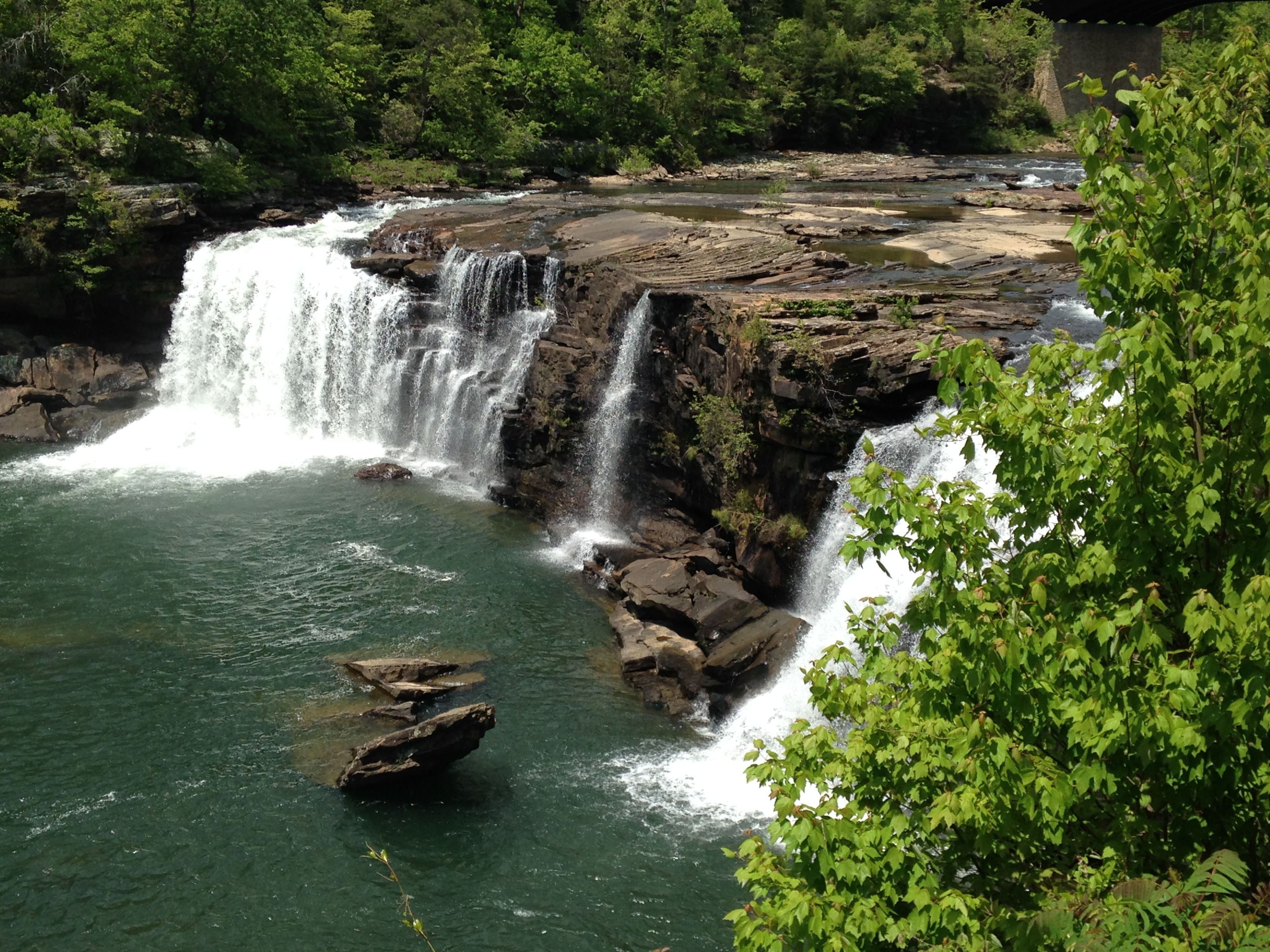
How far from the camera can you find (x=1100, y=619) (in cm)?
637

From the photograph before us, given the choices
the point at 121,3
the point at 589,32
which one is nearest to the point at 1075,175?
the point at 589,32

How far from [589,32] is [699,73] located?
19.8ft

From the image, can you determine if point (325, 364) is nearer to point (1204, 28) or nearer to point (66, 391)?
point (66, 391)

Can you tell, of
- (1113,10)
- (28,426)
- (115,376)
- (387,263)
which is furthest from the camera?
(1113,10)

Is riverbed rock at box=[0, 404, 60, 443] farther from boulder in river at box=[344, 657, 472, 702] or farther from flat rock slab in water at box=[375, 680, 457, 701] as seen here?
flat rock slab in water at box=[375, 680, 457, 701]

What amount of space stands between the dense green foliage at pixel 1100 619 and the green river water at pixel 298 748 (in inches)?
255

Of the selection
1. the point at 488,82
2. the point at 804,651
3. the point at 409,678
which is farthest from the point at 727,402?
the point at 488,82

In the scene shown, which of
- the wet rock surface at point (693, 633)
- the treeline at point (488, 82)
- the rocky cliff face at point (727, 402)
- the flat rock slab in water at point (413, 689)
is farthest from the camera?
the treeline at point (488, 82)

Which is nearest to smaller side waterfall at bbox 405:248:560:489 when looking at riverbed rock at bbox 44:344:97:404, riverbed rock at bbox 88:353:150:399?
riverbed rock at bbox 88:353:150:399

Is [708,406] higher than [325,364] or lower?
higher

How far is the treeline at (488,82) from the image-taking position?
3644 cm

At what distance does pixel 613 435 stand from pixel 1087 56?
58.4 m

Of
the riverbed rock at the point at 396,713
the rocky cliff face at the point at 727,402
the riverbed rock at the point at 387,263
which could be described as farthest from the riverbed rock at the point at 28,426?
the riverbed rock at the point at 396,713

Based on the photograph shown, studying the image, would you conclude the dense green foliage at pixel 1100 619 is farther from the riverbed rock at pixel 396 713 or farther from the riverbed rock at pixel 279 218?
the riverbed rock at pixel 279 218
